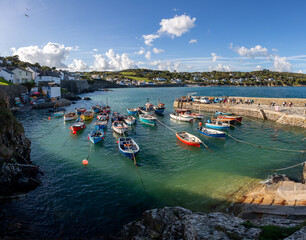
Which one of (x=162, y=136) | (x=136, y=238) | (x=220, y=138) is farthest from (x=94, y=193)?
(x=220, y=138)

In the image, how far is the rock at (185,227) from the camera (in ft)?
24.1

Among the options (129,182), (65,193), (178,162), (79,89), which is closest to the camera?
(65,193)

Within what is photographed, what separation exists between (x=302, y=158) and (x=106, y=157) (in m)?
24.1

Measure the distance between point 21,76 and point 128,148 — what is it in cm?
7239

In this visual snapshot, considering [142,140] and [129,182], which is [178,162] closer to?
[129,182]

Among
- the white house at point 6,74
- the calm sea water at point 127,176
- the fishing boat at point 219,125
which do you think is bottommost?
the calm sea water at point 127,176

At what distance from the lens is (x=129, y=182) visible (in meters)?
17.6

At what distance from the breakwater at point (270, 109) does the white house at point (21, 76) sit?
200 ft

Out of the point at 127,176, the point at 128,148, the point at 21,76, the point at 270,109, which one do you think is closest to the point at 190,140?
the point at 128,148

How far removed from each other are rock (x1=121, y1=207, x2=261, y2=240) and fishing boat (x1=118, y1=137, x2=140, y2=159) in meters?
11.0

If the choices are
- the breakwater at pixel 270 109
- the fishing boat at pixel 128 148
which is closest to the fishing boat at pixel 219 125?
the breakwater at pixel 270 109

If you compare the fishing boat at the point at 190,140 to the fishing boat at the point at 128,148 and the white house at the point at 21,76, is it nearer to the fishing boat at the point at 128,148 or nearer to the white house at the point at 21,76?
the fishing boat at the point at 128,148

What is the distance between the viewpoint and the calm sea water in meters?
12.9

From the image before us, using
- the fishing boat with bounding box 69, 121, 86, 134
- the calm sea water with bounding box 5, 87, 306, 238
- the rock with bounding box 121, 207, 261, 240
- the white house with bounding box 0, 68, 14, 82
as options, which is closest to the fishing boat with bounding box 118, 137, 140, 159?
the calm sea water with bounding box 5, 87, 306, 238
